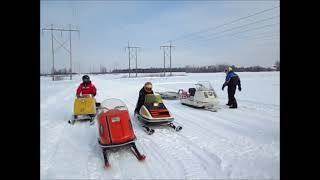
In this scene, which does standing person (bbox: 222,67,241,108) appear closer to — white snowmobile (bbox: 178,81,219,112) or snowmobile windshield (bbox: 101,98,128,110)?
white snowmobile (bbox: 178,81,219,112)

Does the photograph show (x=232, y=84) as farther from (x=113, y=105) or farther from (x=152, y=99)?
(x=113, y=105)

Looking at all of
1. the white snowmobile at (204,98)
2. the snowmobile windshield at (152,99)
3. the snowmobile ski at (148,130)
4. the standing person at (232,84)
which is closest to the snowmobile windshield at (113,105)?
the snowmobile ski at (148,130)

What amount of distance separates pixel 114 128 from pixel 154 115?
5.25 ft

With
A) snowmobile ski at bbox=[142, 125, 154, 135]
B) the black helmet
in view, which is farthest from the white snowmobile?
the black helmet

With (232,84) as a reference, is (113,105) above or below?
below

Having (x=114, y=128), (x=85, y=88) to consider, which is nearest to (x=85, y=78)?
(x=85, y=88)

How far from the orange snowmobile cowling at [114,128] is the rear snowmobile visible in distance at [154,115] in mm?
1193

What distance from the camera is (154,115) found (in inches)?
226

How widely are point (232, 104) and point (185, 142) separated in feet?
14.6

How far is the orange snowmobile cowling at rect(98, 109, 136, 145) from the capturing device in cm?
418

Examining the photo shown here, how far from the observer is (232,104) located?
8.77 meters

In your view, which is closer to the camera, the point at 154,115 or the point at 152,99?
the point at 154,115
